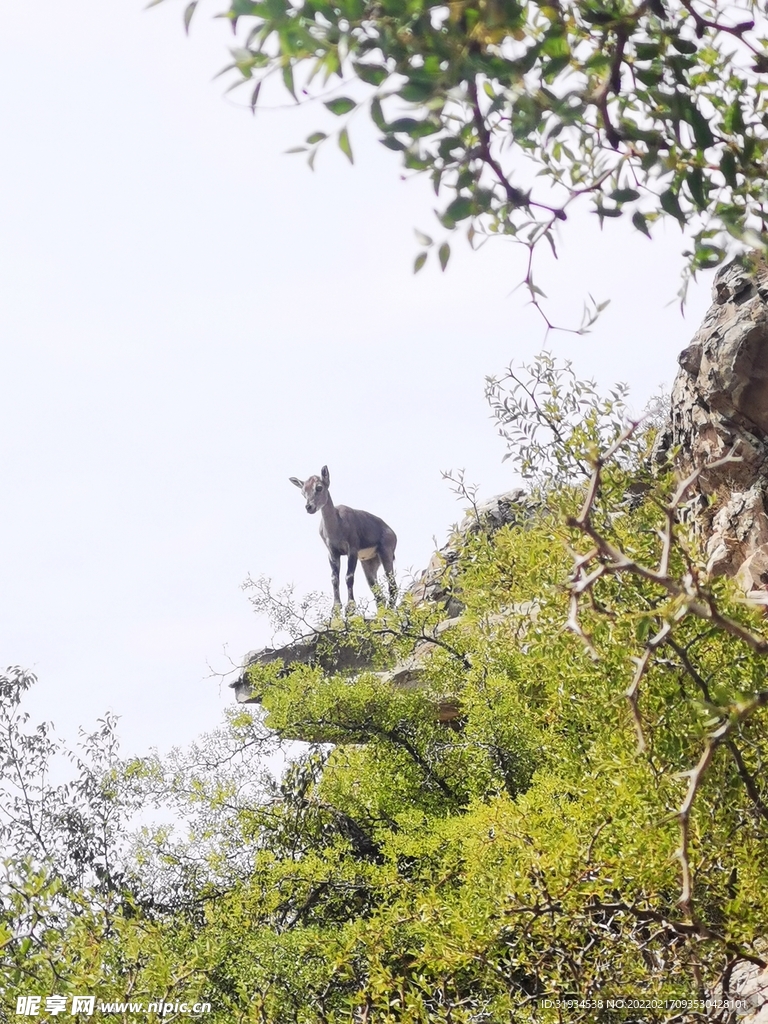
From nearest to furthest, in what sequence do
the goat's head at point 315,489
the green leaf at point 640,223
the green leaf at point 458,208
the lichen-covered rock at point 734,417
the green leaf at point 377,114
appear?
the green leaf at point 377,114
the green leaf at point 458,208
the green leaf at point 640,223
the lichen-covered rock at point 734,417
the goat's head at point 315,489

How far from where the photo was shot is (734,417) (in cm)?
681

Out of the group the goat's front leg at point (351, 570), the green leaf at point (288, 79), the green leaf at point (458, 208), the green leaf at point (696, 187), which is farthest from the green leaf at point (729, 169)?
the goat's front leg at point (351, 570)

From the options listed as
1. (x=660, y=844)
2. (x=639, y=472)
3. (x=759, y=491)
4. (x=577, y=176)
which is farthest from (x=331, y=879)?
(x=577, y=176)

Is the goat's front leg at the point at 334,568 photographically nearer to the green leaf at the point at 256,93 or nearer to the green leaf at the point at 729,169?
the green leaf at the point at 729,169

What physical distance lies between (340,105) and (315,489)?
11984 millimetres

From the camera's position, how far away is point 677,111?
2.27 m

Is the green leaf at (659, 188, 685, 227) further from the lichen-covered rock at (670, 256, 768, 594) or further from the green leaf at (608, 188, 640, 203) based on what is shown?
the lichen-covered rock at (670, 256, 768, 594)

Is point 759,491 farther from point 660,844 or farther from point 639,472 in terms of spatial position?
point 660,844

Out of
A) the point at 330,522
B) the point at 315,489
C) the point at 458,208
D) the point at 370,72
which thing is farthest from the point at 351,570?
the point at 370,72

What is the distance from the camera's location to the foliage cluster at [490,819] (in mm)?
3742

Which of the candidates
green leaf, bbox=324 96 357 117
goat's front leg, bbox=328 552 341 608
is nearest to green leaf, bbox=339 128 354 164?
green leaf, bbox=324 96 357 117

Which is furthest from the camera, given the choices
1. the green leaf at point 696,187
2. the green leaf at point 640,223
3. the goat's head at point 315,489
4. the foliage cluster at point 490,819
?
the goat's head at point 315,489

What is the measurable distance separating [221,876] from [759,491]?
462cm

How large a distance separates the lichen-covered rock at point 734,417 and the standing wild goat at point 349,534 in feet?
22.8
